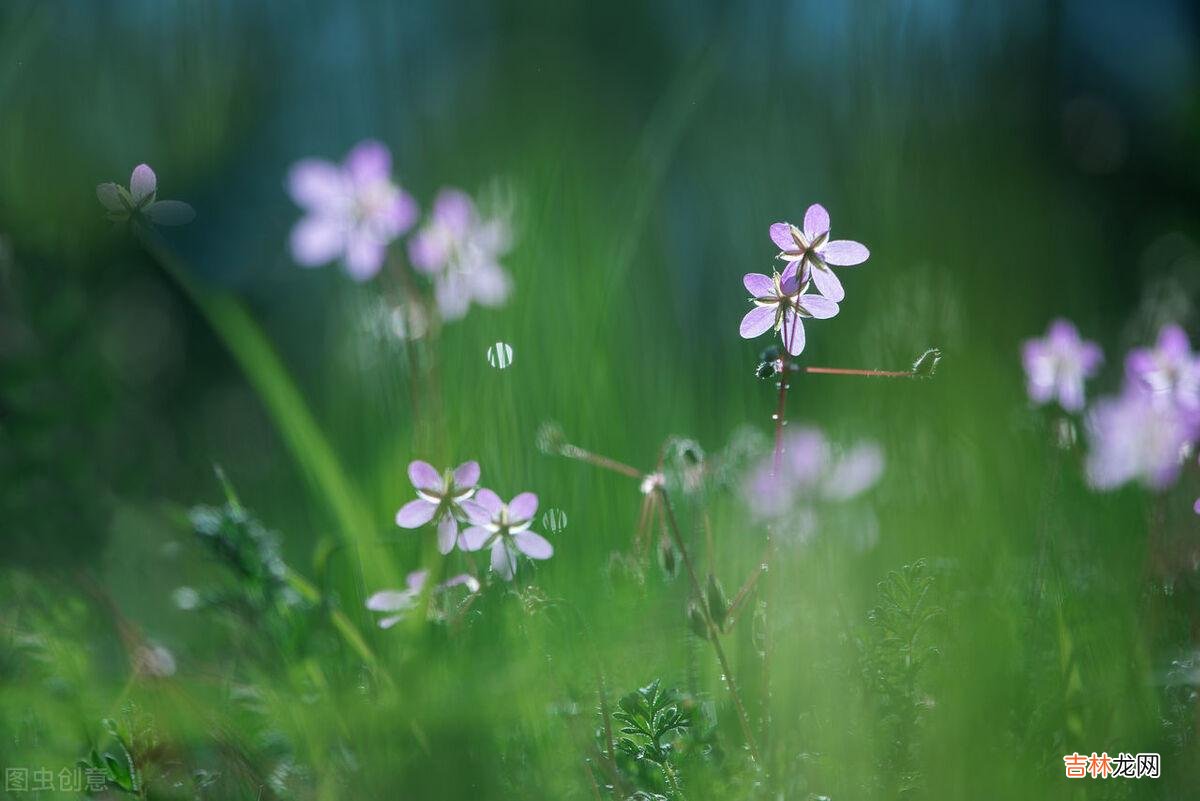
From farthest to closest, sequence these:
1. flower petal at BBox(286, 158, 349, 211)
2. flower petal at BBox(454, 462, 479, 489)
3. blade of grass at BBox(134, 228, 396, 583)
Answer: flower petal at BBox(286, 158, 349, 211)
blade of grass at BBox(134, 228, 396, 583)
flower petal at BBox(454, 462, 479, 489)

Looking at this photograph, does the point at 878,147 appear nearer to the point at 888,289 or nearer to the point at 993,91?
the point at 888,289

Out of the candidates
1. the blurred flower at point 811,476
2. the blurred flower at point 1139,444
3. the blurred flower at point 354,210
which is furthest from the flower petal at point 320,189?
the blurred flower at point 1139,444

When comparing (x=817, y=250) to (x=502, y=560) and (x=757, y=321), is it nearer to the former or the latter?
(x=757, y=321)

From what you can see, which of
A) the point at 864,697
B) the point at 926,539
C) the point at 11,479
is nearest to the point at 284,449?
the point at 11,479

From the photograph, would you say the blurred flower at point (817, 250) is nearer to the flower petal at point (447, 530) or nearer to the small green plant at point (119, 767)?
the flower petal at point (447, 530)

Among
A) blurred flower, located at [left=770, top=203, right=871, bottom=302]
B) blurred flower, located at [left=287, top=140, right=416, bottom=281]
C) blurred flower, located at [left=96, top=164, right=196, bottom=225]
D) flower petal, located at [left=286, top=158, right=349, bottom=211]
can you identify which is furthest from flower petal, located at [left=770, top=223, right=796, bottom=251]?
flower petal, located at [left=286, top=158, right=349, bottom=211]

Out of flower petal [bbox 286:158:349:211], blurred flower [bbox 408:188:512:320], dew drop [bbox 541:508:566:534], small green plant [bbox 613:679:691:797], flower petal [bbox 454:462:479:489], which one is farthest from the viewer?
flower petal [bbox 286:158:349:211]

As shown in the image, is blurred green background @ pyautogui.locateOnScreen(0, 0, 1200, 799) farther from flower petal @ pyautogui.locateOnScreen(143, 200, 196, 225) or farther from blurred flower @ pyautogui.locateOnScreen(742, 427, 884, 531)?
flower petal @ pyautogui.locateOnScreen(143, 200, 196, 225)
